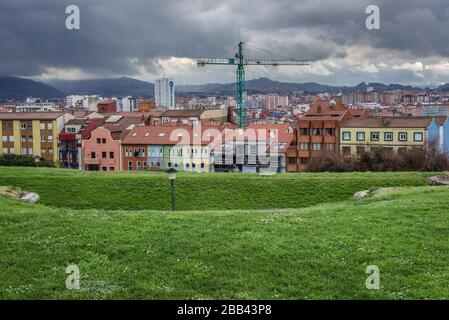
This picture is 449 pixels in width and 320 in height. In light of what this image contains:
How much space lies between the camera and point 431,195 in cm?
2303

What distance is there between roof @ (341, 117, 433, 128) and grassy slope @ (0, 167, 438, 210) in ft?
127

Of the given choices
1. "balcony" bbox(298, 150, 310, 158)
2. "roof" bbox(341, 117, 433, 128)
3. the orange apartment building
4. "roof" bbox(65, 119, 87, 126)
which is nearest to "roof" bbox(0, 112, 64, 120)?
"roof" bbox(65, 119, 87, 126)

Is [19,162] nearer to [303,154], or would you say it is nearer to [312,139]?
[303,154]

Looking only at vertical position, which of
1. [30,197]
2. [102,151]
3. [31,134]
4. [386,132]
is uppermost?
[31,134]

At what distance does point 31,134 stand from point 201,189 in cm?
7064

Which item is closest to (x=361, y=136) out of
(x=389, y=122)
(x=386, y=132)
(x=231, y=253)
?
(x=386, y=132)

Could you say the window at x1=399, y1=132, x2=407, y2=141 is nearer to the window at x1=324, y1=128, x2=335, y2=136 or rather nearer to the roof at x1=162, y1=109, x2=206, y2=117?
the window at x1=324, y1=128, x2=335, y2=136

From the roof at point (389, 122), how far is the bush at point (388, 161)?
1413 centimetres

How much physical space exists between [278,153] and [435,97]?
122 meters

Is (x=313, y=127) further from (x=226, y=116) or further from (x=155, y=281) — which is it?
(x=155, y=281)

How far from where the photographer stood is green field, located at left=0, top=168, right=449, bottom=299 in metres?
11.7

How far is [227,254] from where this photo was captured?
13961mm

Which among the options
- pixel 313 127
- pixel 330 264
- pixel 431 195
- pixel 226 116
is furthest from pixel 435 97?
pixel 330 264
